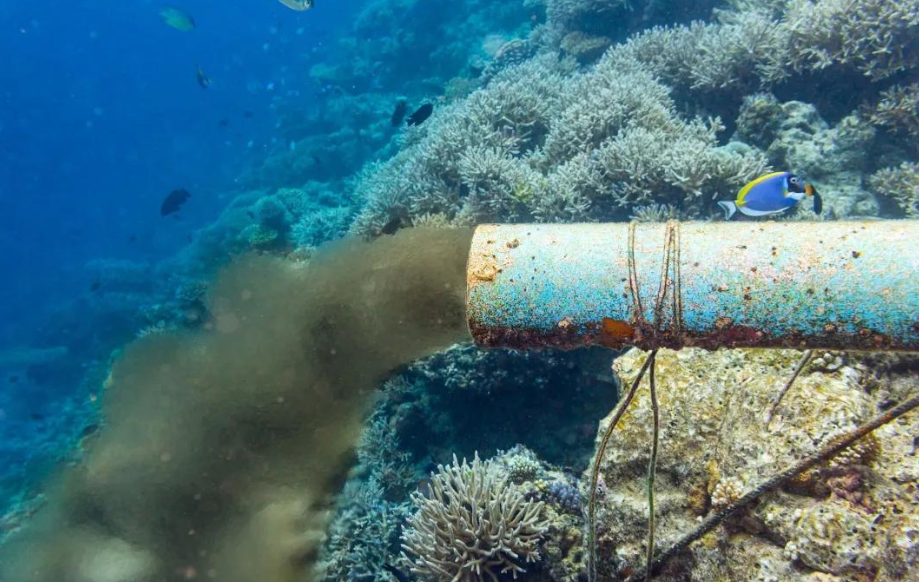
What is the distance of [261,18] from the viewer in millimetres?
80375

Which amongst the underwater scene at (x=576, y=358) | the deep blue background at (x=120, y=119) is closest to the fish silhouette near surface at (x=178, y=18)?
the deep blue background at (x=120, y=119)

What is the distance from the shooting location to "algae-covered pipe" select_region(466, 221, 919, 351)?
1.73m

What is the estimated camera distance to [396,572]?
4438 millimetres

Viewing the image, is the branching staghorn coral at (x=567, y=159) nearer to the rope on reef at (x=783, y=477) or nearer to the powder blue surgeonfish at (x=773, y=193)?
the powder blue surgeonfish at (x=773, y=193)

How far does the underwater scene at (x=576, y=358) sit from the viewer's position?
75.4 inches

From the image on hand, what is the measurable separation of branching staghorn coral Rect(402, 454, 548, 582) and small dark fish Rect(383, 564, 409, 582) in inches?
42.1

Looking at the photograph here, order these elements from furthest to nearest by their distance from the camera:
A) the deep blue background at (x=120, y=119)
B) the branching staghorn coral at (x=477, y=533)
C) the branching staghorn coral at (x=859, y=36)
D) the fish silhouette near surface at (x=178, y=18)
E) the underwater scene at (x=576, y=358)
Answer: the deep blue background at (x=120, y=119), the fish silhouette near surface at (x=178, y=18), the branching staghorn coral at (x=859, y=36), the branching staghorn coral at (x=477, y=533), the underwater scene at (x=576, y=358)

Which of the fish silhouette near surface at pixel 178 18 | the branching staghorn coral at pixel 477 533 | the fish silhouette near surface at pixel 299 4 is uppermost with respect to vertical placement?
the fish silhouette near surface at pixel 178 18

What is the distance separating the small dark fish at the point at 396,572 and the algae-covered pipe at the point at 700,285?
132 inches

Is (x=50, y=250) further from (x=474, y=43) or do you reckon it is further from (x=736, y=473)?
(x=736, y=473)

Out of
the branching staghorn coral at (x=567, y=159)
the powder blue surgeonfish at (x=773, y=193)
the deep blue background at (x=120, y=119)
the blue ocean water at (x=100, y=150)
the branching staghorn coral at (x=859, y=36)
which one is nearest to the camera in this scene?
the powder blue surgeonfish at (x=773, y=193)

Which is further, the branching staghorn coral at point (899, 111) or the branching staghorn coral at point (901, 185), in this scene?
the branching staghorn coral at point (899, 111)

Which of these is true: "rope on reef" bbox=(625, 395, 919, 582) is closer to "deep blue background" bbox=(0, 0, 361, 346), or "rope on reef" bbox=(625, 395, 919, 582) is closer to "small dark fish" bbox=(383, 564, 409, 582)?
"small dark fish" bbox=(383, 564, 409, 582)

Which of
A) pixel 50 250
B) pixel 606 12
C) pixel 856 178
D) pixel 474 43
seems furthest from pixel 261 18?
pixel 856 178
